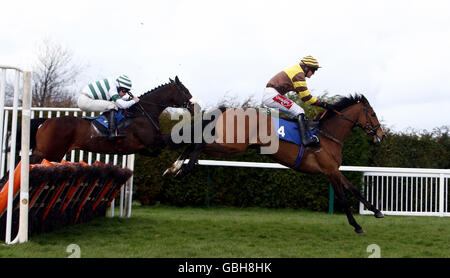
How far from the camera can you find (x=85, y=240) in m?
4.74

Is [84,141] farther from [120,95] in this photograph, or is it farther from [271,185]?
[271,185]

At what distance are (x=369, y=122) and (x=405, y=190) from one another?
11.9 feet

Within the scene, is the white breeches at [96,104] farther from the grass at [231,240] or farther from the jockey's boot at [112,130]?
the grass at [231,240]

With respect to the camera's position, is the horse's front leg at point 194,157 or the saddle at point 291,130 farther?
the saddle at point 291,130

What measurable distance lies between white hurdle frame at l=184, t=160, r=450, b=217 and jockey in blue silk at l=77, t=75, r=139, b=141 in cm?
243

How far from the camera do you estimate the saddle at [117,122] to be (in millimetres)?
6129

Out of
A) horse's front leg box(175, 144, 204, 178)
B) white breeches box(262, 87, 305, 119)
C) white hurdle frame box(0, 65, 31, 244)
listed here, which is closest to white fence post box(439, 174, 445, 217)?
white breeches box(262, 87, 305, 119)

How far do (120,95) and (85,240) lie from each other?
7.26 feet

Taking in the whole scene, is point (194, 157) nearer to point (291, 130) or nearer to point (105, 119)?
point (291, 130)

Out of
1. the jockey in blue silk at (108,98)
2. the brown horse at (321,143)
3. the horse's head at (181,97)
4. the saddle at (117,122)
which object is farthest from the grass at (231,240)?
the horse's head at (181,97)

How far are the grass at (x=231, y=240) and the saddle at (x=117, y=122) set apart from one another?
113 centimetres

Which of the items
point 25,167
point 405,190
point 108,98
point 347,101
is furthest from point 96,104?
point 405,190

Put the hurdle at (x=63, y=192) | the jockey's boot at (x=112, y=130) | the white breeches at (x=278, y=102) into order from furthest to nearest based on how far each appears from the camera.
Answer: the jockey's boot at (x=112, y=130) → the white breeches at (x=278, y=102) → the hurdle at (x=63, y=192)
